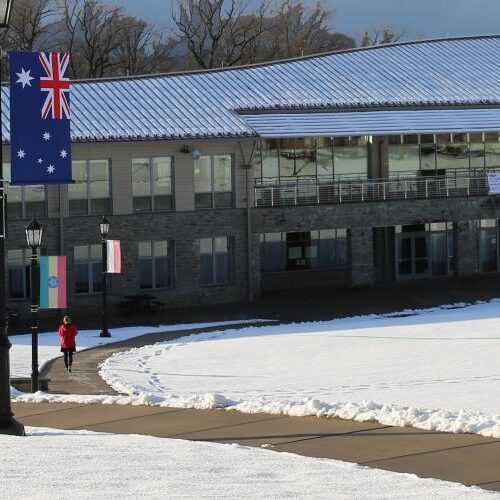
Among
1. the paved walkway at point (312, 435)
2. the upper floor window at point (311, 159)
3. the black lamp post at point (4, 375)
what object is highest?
the upper floor window at point (311, 159)

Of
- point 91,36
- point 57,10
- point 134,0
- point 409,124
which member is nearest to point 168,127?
point 409,124

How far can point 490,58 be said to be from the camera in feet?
200

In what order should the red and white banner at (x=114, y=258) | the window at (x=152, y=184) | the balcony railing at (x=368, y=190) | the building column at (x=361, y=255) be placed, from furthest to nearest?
the building column at (x=361, y=255) → the balcony railing at (x=368, y=190) → the window at (x=152, y=184) → the red and white banner at (x=114, y=258)

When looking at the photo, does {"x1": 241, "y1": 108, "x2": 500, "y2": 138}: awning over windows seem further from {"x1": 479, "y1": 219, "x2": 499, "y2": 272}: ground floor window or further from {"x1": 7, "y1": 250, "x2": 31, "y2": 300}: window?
{"x1": 7, "y1": 250, "x2": 31, "y2": 300}: window

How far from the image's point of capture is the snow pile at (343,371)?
1756cm

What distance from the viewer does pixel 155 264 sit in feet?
156

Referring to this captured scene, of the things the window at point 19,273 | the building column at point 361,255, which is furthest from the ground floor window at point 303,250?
the window at point 19,273

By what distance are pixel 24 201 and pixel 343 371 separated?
19.4 m

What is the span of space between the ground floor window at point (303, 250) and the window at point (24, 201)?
34.4 feet

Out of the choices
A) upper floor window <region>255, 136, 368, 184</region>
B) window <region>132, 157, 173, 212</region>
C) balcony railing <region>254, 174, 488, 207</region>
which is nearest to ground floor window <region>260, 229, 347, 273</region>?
balcony railing <region>254, 174, 488, 207</region>

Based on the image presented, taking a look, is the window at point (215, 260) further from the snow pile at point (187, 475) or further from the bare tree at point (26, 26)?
the bare tree at point (26, 26)

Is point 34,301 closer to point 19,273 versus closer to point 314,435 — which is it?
point 314,435

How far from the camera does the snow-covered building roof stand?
47531mm

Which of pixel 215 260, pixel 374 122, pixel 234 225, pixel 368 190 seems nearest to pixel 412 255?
pixel 368 190
